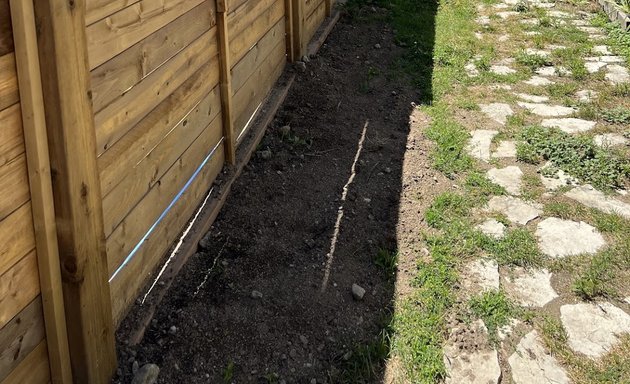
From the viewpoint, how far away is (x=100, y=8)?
265 cm

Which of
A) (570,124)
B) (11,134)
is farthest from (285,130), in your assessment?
(11,134)

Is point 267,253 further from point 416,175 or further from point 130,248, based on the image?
point 416,175

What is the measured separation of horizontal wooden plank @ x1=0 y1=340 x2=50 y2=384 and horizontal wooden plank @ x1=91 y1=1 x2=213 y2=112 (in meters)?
0.89

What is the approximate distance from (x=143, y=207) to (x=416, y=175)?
2.31 meters

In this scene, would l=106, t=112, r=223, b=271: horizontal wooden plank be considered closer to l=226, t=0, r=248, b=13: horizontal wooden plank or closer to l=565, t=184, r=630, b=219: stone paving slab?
l=226, t=0, r=248, b=13: horizontal wooden plank

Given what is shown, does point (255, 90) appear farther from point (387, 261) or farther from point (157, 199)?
point (157, 199)

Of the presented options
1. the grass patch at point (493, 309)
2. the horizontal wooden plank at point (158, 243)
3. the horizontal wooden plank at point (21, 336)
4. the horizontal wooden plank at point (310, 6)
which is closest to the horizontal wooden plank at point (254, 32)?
the horizontal wooden plank at point (158, 243)

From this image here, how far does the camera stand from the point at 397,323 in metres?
3.51

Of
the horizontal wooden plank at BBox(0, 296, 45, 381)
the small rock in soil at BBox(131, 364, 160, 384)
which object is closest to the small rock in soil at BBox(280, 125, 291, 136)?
the small rock in soil at BBox(131, 364, 160, 384)

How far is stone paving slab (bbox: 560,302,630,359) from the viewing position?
3352 mm

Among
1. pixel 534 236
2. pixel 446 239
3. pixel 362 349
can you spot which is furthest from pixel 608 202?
pixel 362 349

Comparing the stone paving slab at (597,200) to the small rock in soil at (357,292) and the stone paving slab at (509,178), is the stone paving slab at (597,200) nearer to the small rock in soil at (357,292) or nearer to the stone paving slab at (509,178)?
the stone paving slab at (509,178)

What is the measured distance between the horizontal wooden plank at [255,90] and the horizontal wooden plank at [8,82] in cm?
270

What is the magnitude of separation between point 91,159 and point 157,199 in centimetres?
101
